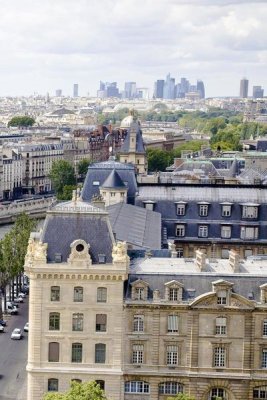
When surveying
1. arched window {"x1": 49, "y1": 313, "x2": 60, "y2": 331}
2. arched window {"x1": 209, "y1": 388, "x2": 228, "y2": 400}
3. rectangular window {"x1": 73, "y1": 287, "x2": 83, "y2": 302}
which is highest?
rectangular window {"x1": 73, "y1": 287, "x2": 83, "y2": 302}

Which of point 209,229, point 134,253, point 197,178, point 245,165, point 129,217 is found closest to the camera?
point 134,253

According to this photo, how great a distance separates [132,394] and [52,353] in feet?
15.7

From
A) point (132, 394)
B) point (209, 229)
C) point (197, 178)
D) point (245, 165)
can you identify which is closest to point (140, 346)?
point (132, 394)

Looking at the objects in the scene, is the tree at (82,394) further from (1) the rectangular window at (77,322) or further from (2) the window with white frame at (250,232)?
(2) the window with white frame at (250,232)

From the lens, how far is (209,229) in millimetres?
89062

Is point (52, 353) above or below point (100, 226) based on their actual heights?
below

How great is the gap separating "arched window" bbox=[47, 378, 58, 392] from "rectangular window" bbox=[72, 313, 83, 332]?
296 centimetres

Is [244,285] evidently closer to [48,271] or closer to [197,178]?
[48,271]

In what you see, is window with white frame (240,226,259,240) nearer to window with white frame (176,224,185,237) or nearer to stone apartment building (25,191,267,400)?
window with white frame (176,224,185,237)

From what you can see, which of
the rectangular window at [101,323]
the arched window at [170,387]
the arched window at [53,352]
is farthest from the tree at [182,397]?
the arched window at [53,352]

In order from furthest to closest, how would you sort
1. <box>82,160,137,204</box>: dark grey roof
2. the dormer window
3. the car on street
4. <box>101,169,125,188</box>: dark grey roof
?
<box>82,160,137,204</box>: dark grey roof < <box>101,169,125,188</box>: dark grey roof < the dormer window < the car on street

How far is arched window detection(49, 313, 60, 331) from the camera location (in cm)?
5772

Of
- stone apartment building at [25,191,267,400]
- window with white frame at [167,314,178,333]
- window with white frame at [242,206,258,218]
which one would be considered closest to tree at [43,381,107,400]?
stone apartment building at [25,191,267,400]

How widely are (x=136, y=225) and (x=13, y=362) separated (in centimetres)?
1266
